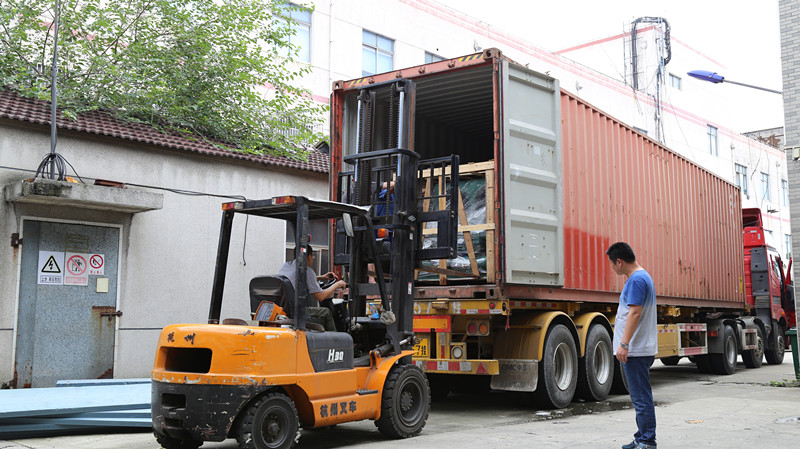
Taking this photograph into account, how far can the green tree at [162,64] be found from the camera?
1413cm

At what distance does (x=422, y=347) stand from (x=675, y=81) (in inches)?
1224

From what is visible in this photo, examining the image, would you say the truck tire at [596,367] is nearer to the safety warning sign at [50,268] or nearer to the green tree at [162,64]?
the safety warning sign at [50,268]

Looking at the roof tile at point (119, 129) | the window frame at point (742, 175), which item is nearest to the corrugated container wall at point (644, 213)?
the roof tile at point (119, 129)

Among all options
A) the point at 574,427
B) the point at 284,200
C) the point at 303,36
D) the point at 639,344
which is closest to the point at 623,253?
the point at 639,344

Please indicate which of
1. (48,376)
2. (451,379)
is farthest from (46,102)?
(451,379)

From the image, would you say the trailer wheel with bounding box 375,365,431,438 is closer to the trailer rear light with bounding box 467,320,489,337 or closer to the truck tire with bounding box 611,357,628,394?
the trailer rear light with bounding box 467,320,489,337

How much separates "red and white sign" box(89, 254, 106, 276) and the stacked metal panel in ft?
10.3

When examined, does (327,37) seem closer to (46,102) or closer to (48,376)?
(46,102)

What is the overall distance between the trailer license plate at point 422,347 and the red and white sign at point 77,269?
208 inches

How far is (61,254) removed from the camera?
34.9 ft

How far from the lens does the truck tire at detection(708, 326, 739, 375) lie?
14.2 meters

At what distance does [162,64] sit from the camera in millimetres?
15438

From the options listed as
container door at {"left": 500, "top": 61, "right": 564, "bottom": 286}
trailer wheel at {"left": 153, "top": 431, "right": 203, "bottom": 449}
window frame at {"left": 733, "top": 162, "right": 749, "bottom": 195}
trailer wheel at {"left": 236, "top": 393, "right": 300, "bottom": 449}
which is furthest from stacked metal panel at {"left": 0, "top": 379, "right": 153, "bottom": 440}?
window frame at {"left": 733, "top": 162, "right": 749, "bottom": 195}

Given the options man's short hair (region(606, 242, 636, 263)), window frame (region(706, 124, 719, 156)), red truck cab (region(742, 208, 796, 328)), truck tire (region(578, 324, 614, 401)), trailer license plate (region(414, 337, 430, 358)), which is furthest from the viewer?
window frame (region(706, 124, 719, 156))
